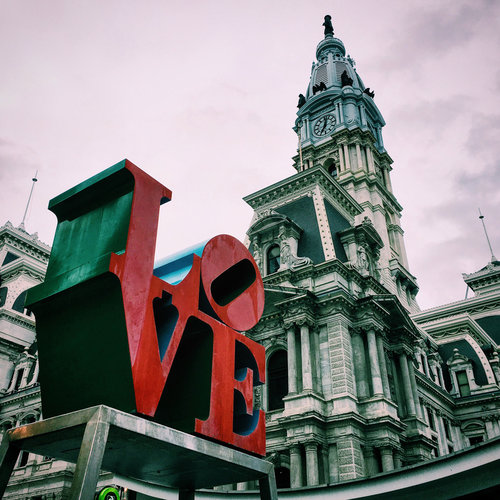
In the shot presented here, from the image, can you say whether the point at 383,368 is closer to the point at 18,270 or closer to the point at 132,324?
the point at 132,324

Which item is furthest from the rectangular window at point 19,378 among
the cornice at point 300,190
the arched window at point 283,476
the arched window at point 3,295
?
the arched window at point 283,476

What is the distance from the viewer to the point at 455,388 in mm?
43750

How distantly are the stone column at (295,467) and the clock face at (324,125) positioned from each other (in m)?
53.0

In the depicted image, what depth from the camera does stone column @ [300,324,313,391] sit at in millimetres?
26516

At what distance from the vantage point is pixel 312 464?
24.2 m

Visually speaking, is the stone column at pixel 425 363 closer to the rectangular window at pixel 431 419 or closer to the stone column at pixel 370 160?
the rectangular window at pixel 431 419

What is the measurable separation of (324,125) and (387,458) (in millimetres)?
54617

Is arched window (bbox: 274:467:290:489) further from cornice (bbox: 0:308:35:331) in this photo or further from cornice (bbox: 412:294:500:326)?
cornice (bbox: 0:308:35:331)

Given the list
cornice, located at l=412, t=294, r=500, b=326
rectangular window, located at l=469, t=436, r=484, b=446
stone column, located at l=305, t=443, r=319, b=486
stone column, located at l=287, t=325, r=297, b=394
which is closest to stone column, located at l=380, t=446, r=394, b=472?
stone column, located at l=305, t=443, r=319, b=486

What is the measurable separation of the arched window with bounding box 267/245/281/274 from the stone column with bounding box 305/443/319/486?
1230cm

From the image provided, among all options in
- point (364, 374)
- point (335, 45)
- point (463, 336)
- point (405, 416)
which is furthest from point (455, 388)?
point (335, 45)

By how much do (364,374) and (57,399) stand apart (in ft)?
66.0

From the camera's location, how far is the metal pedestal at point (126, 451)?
884cm

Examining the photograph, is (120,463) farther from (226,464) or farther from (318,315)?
(318,315)
